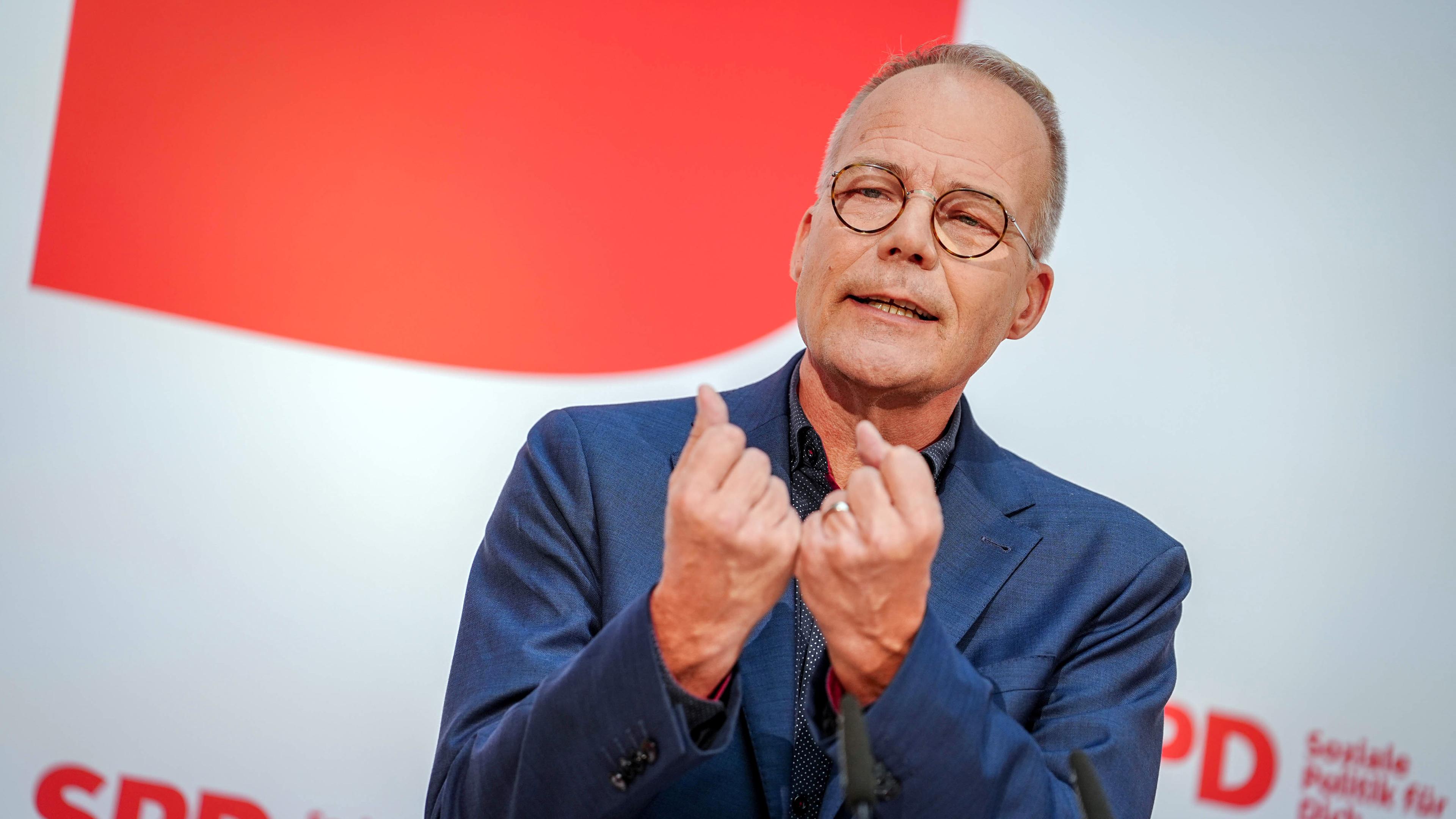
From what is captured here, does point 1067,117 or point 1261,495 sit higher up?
point 1067,117

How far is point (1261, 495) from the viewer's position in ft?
9.34

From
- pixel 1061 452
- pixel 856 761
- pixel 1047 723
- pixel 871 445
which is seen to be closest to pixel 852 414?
pixel 1047 723

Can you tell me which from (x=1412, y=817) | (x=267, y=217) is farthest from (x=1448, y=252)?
(x=267, y=217)

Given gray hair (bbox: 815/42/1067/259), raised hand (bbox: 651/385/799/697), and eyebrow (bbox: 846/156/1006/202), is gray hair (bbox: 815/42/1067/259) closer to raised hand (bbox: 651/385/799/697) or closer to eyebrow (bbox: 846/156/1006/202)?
eyebrow (bbox: 846/156/1006/202)

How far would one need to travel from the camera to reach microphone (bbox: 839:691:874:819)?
3.54 ft

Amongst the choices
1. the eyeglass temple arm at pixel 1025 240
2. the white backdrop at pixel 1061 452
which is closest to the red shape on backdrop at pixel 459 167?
the white backdrop at pixel 1061 452

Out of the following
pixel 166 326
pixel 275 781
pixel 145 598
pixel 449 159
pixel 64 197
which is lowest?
pixel 275 781

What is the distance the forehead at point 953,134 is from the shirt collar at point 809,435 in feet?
1.33

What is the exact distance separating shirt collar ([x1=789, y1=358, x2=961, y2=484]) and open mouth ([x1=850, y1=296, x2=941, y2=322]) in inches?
9.3

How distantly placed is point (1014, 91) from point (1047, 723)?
1.12 meters

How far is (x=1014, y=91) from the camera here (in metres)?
2.18

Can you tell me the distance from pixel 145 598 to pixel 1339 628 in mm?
2808

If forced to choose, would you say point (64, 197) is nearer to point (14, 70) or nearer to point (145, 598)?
point (14, 70)

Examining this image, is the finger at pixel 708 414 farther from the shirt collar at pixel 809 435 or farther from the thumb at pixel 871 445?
the shirt collar at pixel 809 435
